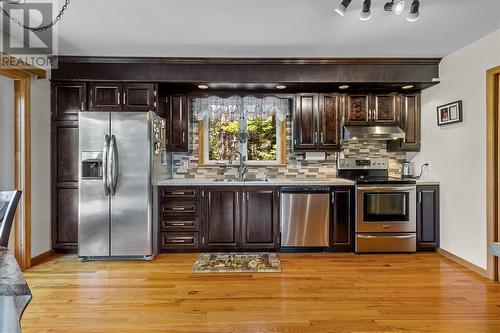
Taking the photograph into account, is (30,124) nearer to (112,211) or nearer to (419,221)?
(112,211)

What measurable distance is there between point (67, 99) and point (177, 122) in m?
1.33

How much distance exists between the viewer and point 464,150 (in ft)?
11.4

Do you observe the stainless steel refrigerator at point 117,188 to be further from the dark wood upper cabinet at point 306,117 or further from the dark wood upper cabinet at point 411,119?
the dark wood upper cabinet at point 411,119

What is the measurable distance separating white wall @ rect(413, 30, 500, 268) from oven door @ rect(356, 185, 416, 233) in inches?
15.6

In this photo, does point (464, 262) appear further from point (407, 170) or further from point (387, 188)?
point (407, 170)

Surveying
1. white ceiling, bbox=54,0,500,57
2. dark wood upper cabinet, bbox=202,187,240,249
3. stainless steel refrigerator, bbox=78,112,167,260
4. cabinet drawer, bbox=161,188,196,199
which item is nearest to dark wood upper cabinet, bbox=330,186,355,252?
dark wood upper cabinet, bbox=202,187,240,249

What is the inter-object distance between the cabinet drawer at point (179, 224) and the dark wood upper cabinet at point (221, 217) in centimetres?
15

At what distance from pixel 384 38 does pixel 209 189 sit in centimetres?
256

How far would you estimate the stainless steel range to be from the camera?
3928 mm

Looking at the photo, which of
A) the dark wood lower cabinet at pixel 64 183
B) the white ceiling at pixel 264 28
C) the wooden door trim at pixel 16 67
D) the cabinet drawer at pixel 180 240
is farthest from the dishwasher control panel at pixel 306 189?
the wooden door trim at pixel 16 67

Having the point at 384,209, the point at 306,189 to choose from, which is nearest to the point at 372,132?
the point at 384,209

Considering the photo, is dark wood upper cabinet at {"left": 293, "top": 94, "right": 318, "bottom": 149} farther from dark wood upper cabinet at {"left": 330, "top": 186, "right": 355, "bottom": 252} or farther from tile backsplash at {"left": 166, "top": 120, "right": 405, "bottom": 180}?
dark wood upper cabinet at {"left": 330, "top": 186, "right": 355, "bottom": 252}

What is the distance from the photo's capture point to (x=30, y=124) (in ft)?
11.5

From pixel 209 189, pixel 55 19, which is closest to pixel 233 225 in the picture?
pixel 209 189
